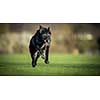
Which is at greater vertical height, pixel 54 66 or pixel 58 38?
pixel 58 38

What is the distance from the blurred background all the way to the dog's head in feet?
0.14

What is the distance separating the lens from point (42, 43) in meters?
4.93

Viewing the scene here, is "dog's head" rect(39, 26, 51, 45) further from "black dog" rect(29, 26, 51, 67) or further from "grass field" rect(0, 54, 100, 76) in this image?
"grass field" rect(0, 54, 100, 76)

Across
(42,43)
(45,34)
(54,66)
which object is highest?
(45,34)

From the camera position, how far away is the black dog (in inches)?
193

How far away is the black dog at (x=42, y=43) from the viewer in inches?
193

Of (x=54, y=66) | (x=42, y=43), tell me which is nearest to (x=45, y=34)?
(x=42, y=43)

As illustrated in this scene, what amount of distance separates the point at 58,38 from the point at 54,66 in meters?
0.33

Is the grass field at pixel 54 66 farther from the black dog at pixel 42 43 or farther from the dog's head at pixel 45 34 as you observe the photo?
the dog's head at pixel 45 34

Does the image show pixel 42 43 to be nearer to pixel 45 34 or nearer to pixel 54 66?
pixel 45 34

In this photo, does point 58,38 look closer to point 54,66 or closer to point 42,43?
point 42,43

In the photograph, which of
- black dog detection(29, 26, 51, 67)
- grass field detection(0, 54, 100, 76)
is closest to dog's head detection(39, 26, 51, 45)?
black dog detection(29, 26, 51, 67)
